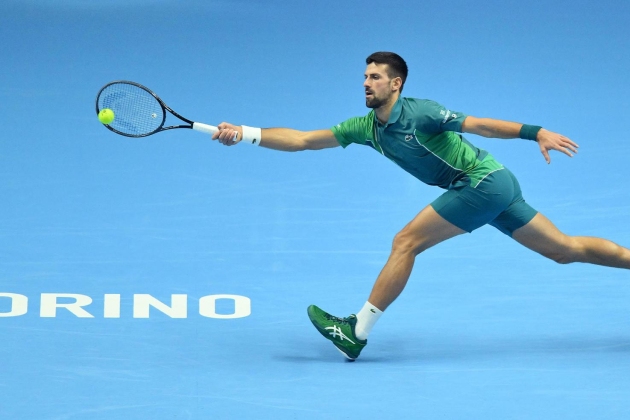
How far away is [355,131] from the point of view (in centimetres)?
715

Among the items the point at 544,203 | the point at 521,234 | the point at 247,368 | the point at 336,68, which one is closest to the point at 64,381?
the point at 247,368

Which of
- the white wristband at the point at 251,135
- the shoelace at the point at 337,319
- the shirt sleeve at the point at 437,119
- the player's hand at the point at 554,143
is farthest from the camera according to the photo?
the white wristband at the point at 251,135

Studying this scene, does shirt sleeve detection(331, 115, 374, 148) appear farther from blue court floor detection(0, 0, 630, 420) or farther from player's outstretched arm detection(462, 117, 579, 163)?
blue court floor detection(0, 0, 630, 420)

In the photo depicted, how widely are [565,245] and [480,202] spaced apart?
1.93 feet

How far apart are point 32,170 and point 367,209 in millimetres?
2581

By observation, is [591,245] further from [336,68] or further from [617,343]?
[336,68]

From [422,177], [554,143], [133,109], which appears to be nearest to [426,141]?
[422,177]

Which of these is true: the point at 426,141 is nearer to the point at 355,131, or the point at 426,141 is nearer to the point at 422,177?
the point at 422,177

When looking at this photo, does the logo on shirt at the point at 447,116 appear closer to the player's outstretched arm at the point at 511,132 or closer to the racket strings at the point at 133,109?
the player's outstretched arm at the point at 511,132

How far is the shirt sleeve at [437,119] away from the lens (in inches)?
269

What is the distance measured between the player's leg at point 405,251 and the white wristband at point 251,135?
3.18 ft

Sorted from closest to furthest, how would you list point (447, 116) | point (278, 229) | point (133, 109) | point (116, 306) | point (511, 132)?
point (511, 132), point (447, 116), point (133, 109), point (116, 306), point (278, 229)

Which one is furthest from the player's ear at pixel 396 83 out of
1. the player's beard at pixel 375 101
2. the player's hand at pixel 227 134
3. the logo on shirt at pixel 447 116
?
the player's hand at pixel 227 134

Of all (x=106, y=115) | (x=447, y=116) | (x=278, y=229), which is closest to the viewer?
(x=447, y=116)
